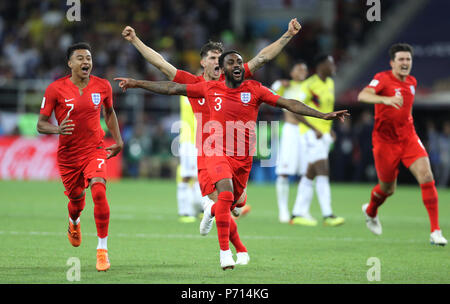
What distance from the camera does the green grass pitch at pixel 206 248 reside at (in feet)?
25.7

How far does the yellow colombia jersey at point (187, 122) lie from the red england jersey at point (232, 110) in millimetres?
5096

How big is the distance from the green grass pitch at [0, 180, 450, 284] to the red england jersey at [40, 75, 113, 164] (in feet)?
4.09

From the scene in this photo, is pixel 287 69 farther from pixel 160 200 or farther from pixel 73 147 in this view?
pixel 73 147

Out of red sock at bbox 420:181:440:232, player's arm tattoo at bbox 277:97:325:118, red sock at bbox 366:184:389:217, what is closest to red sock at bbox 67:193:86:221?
player's arm tattoo at bbox 277:97:325:118

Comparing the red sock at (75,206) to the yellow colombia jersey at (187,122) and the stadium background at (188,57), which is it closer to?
the yellow colombia jersey at (187,122)

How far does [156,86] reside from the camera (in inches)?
332

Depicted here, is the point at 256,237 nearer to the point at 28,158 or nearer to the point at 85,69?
the point at 85,69

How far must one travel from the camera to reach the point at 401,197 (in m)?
20.8

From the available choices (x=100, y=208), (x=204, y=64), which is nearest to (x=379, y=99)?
(x=204, y=64)

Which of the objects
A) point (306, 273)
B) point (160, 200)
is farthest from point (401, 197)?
point (306, 273)

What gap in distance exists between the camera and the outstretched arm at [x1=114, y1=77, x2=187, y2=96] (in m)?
8.26

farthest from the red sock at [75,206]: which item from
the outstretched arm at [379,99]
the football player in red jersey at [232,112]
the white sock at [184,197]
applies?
the white sock at [184,197]

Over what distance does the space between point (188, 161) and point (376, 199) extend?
3.93 m

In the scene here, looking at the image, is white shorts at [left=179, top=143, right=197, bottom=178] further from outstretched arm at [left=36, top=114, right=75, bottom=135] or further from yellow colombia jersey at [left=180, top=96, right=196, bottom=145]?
outstretched arm at [left=36, top=114, right=75, bottom=135]
